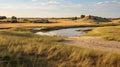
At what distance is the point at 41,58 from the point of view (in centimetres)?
1392

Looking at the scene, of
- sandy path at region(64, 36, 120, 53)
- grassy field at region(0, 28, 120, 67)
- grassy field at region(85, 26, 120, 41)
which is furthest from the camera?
grassy field at region(85, 26, 120, 41)

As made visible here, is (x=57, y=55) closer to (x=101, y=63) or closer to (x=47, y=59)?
(x=47, y=59)

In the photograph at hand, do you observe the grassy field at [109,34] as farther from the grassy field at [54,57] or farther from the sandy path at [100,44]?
the grassy field at [54,57]

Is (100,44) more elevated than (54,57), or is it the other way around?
(54,57)

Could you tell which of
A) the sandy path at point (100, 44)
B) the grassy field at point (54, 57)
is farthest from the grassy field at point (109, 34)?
the grassy field at point (54, 57)

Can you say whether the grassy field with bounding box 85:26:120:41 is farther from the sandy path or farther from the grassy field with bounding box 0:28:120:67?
the grassy field with bounding box 0:28:120:67

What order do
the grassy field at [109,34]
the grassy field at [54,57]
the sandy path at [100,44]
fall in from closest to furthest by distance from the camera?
the grassy field at [54,57], the sandy path at [100,44], the grassy field at [109,34]

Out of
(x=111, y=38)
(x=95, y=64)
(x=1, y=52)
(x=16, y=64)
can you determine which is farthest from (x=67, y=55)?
(x=111, y=38)

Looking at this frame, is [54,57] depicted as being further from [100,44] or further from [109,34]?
[109,34]

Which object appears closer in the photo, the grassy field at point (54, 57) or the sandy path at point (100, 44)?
the grassy field at point (54, 57)

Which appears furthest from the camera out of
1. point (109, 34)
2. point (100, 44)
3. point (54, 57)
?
point (109, 34)

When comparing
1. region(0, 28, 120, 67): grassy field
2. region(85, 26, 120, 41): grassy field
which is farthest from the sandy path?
region(0, 28, 120, 67): grassy field

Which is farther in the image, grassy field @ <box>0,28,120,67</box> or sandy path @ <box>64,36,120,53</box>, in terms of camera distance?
sandy path @ <box>64,36,120,53</box>

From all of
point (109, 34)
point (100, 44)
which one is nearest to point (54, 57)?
point (100, 44)
